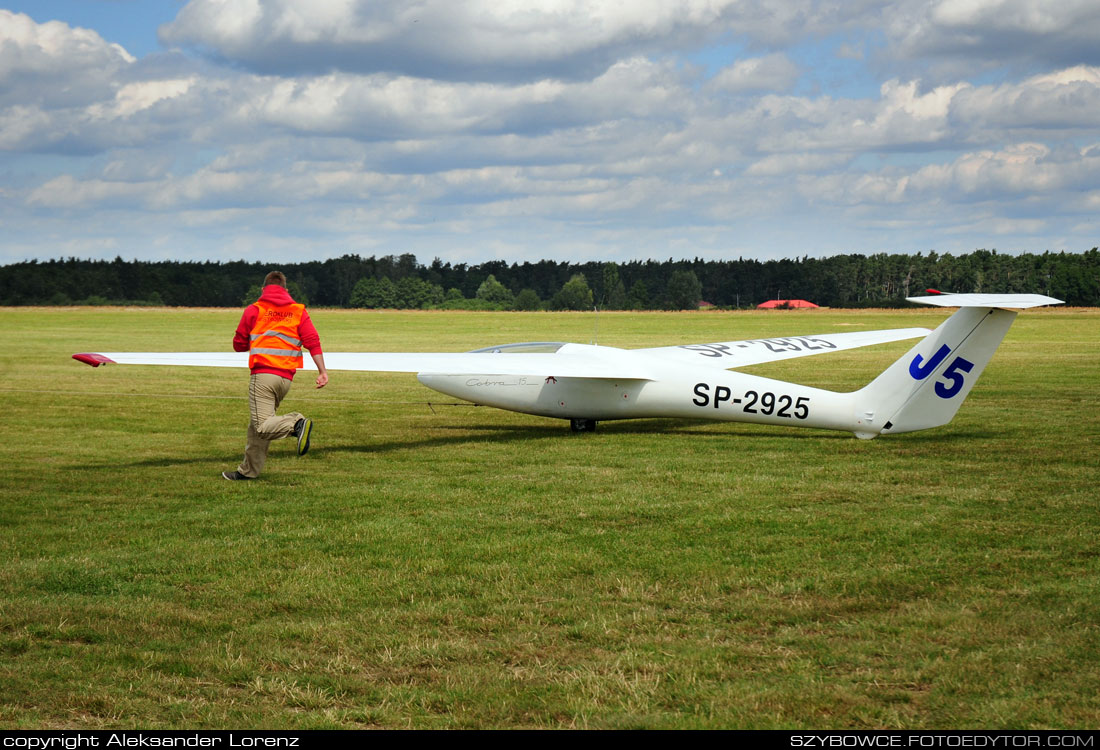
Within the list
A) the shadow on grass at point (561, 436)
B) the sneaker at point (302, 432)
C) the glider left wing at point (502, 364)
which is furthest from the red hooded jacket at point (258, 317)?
the glider left wing at point (502, 364)

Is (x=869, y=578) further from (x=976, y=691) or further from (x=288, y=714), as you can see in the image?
(x=288, y=714)

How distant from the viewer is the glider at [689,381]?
12.5 meters

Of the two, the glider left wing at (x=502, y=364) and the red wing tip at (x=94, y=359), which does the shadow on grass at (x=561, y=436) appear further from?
the red wing tip at (x=94, y=359)

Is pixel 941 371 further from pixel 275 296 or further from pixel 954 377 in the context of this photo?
pixel 275 296

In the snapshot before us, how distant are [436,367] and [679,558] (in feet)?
25.8

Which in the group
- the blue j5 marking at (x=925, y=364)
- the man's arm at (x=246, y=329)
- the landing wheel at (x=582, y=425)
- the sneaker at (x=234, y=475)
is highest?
the man's arm at (x=246, y=329)

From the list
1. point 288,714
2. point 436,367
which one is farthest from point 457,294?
point 288,714

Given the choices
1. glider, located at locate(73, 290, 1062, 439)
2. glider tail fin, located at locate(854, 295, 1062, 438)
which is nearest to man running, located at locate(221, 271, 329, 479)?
glider, located at locate(73, 290, 1062, 439)

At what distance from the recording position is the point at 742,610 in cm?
623

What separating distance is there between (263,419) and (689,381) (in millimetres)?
6276

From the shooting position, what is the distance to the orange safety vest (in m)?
11.1

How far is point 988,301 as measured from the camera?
1201cm

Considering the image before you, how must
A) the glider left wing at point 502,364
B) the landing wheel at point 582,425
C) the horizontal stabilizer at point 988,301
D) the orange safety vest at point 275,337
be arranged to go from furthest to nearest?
the landing wheel at point 582,425, the glider left wing at point 502,364, the horizontal stabilizer at point 988,301, the orange safety vest at point 275,337

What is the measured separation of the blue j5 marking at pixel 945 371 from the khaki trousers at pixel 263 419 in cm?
767
